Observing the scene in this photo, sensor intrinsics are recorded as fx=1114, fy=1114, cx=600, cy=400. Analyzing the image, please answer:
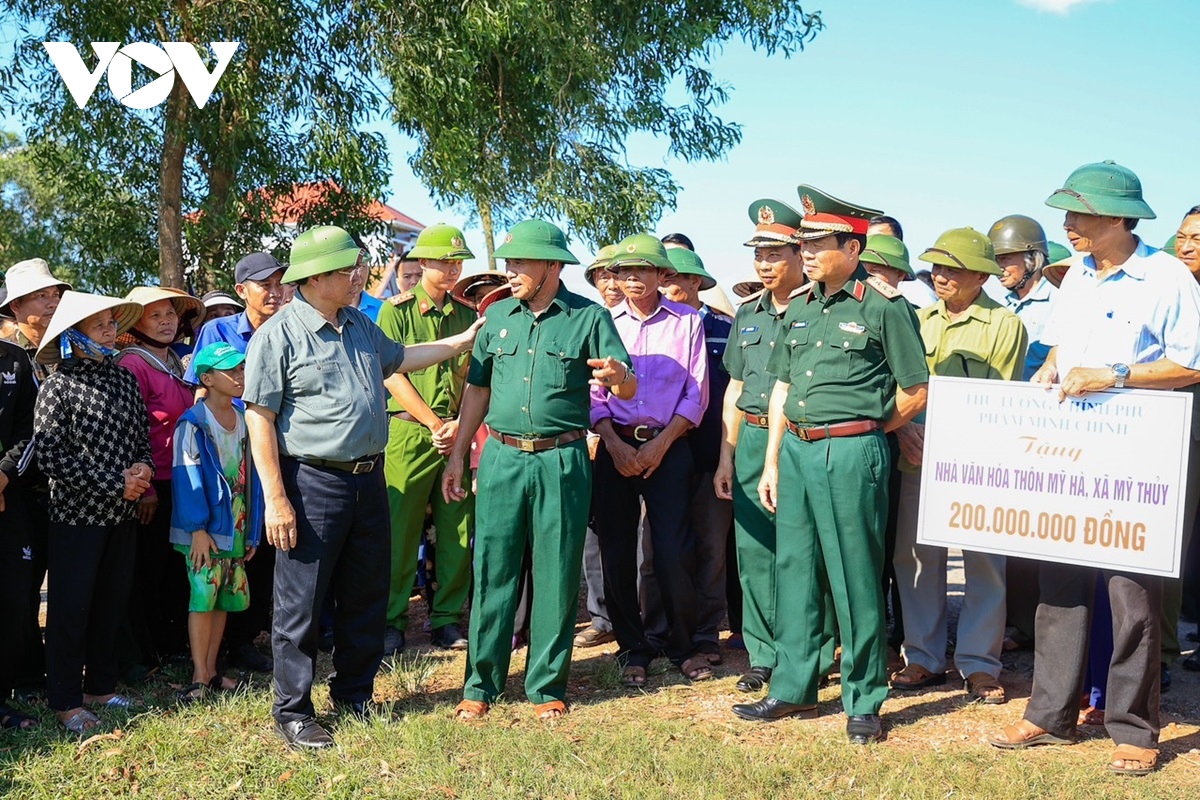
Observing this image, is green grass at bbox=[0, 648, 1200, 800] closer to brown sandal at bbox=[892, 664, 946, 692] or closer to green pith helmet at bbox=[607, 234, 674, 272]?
brown sandal at bbox=[892, 664, 946, 692]

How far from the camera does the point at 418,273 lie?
8562 mm

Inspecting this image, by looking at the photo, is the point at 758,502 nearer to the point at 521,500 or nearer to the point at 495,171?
the point at 521,500

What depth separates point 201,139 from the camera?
1187 centimetres

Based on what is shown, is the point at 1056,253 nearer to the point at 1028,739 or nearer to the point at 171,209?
the point at 1028,739

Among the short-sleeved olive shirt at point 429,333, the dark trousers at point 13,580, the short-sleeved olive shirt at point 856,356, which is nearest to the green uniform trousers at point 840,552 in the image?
the short-sleeved olive shirt at point 856,356

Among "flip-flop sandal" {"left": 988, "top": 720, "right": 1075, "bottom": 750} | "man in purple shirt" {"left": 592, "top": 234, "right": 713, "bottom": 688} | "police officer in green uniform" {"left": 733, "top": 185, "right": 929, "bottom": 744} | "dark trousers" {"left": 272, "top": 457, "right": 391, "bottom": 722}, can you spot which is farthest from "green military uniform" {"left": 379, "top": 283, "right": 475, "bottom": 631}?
"flip-flop sandal" {"left": 988, "top": 720, "right": 1075, "bottom": 750}

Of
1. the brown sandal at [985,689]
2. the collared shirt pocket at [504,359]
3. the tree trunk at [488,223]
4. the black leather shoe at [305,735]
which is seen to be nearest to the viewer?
the black leather shoe at [305,735]

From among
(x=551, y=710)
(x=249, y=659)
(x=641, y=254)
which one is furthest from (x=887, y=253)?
(x=249, y=659)

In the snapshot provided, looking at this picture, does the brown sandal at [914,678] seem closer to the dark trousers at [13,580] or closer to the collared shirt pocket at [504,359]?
the collared shirt pocket at [504,359]

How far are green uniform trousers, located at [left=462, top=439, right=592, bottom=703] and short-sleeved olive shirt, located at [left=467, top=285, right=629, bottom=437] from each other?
143 mm

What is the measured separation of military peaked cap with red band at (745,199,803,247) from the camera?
593 centimetres

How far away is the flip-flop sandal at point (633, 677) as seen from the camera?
20.1 ft

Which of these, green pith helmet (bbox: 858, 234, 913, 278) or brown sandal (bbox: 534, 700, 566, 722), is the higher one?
green pith helmet (bbox: 858, 234, 913, 278)

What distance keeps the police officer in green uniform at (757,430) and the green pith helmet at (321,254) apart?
85.8 inches
